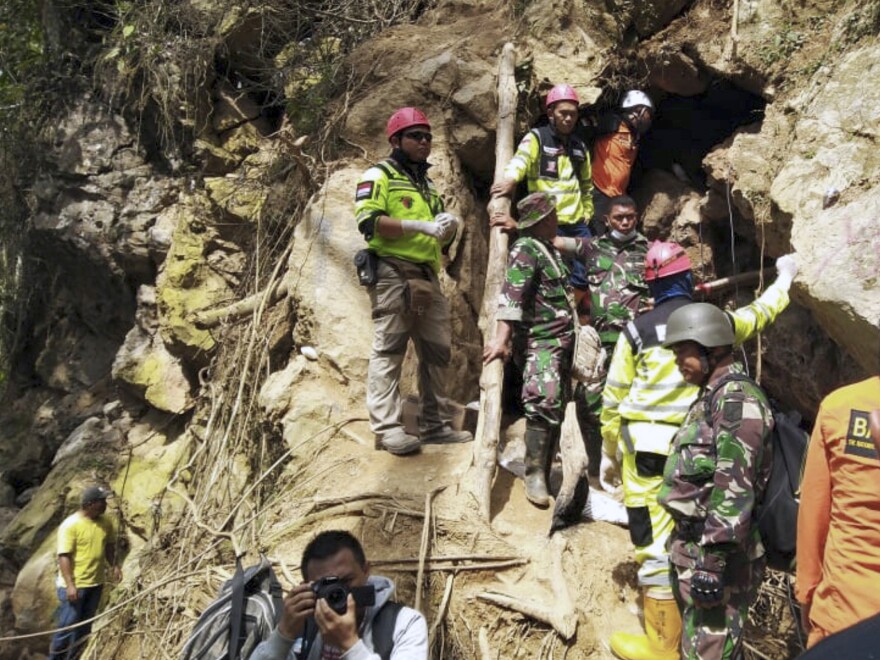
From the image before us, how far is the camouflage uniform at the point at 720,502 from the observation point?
11.3ft

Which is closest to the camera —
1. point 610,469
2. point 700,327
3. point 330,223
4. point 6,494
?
point 700,327

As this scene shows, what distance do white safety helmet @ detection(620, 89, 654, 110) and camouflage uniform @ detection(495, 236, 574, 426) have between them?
2.20 m

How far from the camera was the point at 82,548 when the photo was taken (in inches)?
307

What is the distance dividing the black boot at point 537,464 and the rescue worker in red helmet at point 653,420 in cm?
87

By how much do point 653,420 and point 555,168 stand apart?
8.93ft

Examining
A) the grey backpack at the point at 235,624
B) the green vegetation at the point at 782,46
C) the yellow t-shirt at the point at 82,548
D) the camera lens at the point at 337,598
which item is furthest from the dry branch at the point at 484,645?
the yellow t-shirt at the point at 82,548

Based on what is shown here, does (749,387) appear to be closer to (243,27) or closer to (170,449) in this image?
(170,449)

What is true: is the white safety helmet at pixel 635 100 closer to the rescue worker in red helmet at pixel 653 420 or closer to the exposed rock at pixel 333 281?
the exposed rock at pixel 333 281

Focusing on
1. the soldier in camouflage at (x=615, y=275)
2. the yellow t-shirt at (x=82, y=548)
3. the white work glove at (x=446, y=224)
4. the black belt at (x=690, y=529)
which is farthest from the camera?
the yellow t-shirt at (x=82, y=548)

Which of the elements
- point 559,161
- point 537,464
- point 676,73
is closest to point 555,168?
point 559,161

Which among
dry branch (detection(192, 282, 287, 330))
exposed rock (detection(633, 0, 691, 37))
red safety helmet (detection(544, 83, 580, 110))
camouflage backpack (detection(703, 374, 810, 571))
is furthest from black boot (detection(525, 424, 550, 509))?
exposed rock (detection(633, 0, 691, 37))

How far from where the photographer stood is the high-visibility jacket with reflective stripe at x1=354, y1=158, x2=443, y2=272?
18.2 feet

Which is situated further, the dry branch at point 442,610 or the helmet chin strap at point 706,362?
the dry branch at point 442,610

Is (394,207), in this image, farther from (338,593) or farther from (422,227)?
(338,593)
